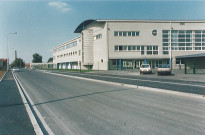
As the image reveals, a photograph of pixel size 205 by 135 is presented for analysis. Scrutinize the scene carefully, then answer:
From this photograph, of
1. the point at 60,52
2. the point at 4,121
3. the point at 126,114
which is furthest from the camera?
the point at 60,52

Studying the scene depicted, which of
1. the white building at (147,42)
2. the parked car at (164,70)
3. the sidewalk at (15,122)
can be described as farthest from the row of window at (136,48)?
the sidewalk at (15,122)

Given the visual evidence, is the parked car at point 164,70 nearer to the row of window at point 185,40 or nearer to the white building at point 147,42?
the white building at point 147,42

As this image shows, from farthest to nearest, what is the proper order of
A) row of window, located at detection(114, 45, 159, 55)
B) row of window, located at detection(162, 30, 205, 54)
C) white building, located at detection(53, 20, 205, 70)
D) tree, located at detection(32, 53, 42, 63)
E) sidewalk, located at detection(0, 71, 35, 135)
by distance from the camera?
tree, located at detection(32, 53, 42, 63) < row of window, located at detection(162, 30, 205, 54) < row of window, located at detection(114, 45, 159, 55) < white building, located at detection(53, 20, 205, 70) < sidewalk, located at detection(0, 71, 35, 135)

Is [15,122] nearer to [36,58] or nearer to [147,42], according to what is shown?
[147,42]

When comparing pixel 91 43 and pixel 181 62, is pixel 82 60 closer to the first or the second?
pixel 91 43

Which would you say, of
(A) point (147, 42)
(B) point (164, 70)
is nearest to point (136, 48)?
(A) point (147, 42)

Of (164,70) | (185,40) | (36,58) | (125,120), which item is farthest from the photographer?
(36,58)

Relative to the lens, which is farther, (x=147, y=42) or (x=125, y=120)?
(x=147, y=42)

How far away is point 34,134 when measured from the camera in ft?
14.8

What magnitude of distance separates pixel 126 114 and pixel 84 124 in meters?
1.61

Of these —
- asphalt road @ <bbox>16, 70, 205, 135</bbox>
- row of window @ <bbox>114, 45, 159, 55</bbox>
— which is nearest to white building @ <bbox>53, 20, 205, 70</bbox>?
A: row of window @ <bbox>114, 45, 159, 55</bbox>

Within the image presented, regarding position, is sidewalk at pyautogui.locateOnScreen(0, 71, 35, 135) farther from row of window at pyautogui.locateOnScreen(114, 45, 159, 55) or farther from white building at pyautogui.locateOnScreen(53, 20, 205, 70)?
row of window at pyautogui.locateOnScreen(114, 45, 159, 55)

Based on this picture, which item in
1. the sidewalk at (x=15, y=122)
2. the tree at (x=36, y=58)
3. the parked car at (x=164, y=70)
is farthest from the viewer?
the tree at (x=36, y=58)

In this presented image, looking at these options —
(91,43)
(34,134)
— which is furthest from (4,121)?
(91,43)
